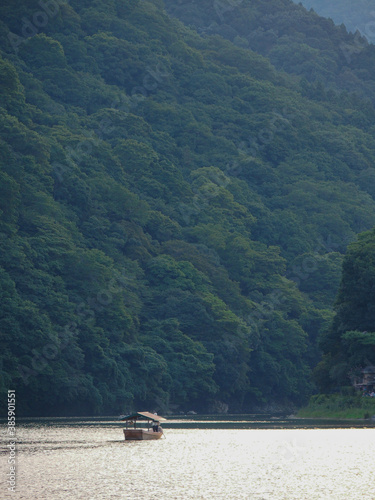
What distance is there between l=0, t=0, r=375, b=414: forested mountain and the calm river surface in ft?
103

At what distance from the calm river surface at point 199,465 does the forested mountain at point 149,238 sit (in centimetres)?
3148

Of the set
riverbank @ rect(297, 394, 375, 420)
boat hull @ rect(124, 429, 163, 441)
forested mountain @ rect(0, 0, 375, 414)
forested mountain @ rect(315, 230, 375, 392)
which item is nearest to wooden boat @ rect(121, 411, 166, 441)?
boat hull @ rect(124, 429, 163, 441)

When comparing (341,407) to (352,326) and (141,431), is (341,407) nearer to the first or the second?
(352,326)

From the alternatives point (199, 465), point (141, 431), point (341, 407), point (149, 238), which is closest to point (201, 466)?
point (199, 465)

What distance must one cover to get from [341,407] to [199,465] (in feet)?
118

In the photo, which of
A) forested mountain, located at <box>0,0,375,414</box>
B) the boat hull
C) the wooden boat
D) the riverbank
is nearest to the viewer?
the boat hull

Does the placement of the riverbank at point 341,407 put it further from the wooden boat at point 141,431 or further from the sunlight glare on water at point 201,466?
Answer: the wooden boat at point 141,431

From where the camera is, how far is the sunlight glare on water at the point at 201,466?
37469 millimetres

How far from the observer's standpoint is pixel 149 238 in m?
147

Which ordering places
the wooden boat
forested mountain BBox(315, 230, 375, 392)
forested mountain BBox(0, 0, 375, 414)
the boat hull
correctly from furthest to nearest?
forested mountain BBox(0, 0, 375, 414)
forested mountain BBox(315, 230, 375, 392)
the wooden boat
the boat hull

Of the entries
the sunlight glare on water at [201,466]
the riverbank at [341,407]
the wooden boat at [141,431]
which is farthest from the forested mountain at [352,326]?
the wooden boat at [141,431]

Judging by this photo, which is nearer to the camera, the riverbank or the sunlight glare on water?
the sunlight glare on water

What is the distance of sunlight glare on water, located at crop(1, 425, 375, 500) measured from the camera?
37.5m

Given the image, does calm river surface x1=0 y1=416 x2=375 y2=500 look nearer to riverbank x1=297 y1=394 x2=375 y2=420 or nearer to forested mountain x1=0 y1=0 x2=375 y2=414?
riverbank x1=297 y1=394 x2=375 y2=420
